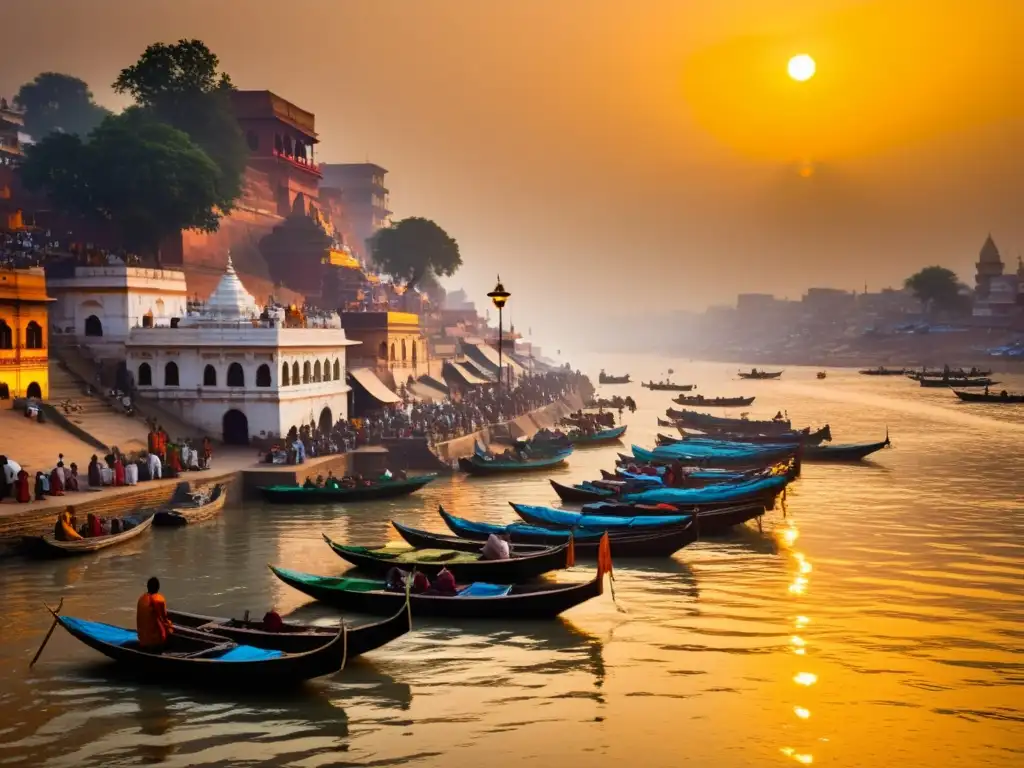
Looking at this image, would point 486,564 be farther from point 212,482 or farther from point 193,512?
point 212,482

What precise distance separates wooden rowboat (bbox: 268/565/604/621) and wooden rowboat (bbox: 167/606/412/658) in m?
2.61

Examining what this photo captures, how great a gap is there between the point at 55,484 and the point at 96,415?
7.46 metres

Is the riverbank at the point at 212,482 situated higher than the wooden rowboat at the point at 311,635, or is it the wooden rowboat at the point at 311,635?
the riverbank at the point at 212,482

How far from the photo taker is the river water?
48.0 ft

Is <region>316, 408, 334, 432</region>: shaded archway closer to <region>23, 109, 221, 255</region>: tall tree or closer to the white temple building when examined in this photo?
the white temple building

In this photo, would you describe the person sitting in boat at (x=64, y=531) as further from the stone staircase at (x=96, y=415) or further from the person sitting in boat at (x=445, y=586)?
the person sitting in boat at (x=445, y=586)

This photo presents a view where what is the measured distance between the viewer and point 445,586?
65.9 ft

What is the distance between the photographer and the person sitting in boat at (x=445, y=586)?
2008cm

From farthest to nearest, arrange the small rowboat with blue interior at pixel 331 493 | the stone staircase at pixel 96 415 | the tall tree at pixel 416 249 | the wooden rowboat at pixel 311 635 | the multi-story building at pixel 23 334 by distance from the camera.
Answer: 1. the tall tree at pixel 416 249
2. the multi-story building at pixel 23 334
3. the stone staircase at pixel 96 415
4. the small rowboat with blue interior at pixel 331 493
5. the wooden rowboat at pixel 311 635

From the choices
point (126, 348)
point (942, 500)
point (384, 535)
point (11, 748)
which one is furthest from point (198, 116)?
point (11, 748)

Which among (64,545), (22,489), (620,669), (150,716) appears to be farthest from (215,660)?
(22,489)

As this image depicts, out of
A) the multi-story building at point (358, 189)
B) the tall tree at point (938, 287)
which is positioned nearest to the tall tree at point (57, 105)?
the multi-story building at point (358, 189)

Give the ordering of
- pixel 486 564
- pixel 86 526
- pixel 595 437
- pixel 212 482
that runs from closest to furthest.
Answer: pixel 486 564
pixel 86 526
pixel 212 482
pixel 595 437

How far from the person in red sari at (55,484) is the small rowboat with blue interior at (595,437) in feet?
94.2
